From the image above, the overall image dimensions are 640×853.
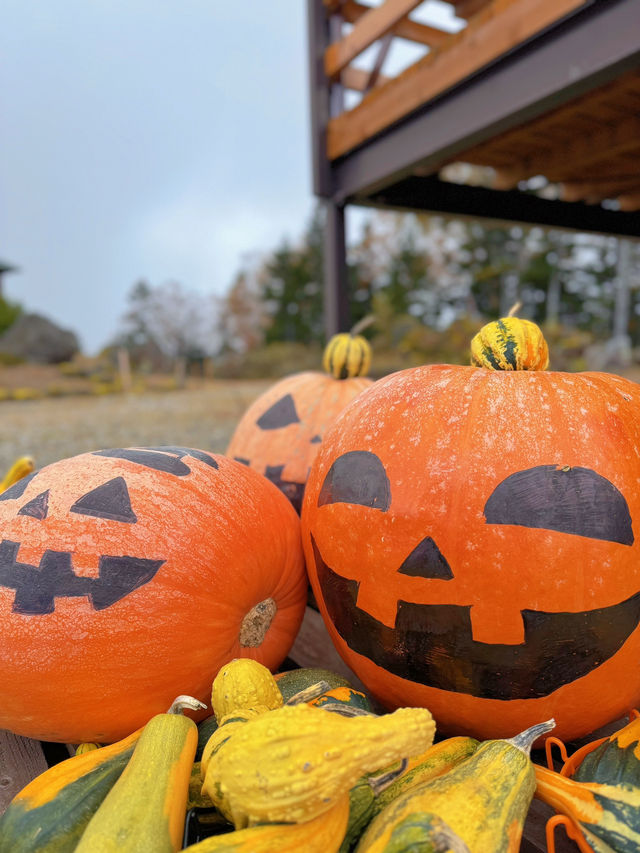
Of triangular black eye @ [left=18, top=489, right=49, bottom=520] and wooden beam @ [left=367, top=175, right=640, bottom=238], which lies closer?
triangular black eye @ [left=18, top=489, right=49, bottom=520]

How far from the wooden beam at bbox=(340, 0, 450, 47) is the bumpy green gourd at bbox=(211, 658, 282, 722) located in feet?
12.8

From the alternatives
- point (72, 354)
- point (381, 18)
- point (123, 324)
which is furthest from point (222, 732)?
point (123, 324)

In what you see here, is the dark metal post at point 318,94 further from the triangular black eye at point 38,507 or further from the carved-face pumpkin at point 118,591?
the triangular black eye at point 38,507

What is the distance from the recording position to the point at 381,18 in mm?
3305

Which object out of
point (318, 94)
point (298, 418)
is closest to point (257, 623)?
point (298, 418)

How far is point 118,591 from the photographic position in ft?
4.08

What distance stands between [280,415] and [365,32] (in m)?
2.46

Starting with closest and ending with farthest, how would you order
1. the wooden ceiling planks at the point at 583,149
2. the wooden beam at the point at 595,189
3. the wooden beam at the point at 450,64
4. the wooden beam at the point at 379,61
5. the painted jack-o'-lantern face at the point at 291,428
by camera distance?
the painted jack-o'-lantern face at the point at 291,428 → the wooden beam at the point at 450,64 → the wooden ceiling planks at the point at 583,149 → the wooden beam at the point at 379,61 → the wooden beam at the point at 595,189

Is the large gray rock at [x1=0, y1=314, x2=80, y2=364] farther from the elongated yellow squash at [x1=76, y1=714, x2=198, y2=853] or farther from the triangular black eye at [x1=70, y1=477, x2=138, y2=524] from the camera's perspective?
the elongated yellow squash at [x1=76, y1=714, x2=198, y2=853]

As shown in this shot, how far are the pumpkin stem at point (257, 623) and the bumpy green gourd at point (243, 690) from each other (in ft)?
Answer: 0.82

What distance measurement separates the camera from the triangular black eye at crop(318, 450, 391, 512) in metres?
1.28

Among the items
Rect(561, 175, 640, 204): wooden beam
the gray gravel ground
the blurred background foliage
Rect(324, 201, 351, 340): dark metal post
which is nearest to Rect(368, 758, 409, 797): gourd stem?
Rect(324, 201, 351, 340): dark metal post

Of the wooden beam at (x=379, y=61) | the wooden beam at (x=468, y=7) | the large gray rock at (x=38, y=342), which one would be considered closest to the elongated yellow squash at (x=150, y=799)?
the wooden beam at (x=379, y=61)

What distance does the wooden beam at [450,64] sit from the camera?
102 inches
